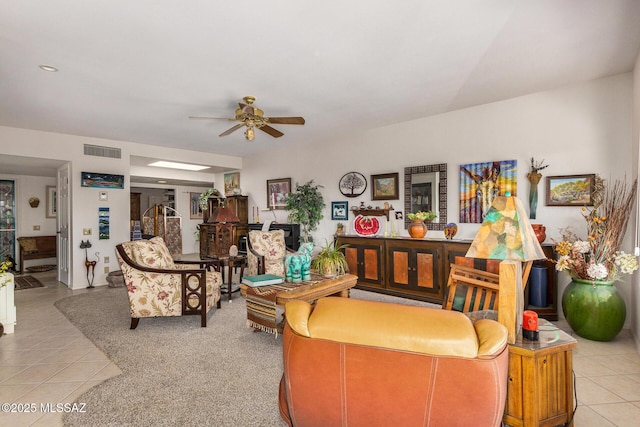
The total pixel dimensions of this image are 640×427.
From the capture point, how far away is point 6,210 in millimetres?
7473

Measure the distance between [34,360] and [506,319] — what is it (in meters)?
3.68

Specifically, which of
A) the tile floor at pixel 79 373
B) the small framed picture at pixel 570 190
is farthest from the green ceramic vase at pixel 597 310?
the small framed picture at pixel 570 190

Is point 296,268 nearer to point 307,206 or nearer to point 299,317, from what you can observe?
point 299,317

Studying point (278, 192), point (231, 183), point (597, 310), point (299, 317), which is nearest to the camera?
point (299, 317)

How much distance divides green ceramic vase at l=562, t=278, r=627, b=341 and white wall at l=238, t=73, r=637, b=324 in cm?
66

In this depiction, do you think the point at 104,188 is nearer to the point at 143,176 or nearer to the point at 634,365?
the point at 143,176

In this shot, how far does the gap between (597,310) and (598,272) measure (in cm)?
36

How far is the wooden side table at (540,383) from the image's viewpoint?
4.68 ft

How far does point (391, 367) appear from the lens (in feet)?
2.97

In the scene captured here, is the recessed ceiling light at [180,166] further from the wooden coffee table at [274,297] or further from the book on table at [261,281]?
the wooden coffee table at [274,297]

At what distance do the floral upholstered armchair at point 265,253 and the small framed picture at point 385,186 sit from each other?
178 cm

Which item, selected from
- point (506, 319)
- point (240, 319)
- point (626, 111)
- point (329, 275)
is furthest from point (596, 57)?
point (240, 319)

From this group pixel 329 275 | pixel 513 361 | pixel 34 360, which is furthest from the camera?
pixel 329 275

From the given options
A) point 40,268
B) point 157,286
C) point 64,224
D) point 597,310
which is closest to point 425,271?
point 597,310
